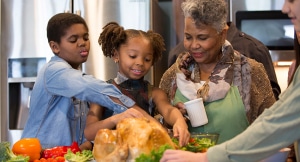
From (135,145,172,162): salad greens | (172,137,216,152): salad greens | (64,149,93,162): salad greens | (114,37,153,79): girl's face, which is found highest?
(114,37,153,79): girl's face

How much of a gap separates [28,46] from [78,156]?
219 centimetres

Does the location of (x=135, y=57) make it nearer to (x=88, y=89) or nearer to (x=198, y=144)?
(x=88, y=89)

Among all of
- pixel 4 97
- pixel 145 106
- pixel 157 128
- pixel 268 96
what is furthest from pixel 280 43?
pixel 157 128

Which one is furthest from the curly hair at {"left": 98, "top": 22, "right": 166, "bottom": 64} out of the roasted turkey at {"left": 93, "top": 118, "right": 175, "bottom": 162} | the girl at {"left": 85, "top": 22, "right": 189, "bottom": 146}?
the roasted turkey at {"left": 93, "top": 118, "right": 175, "bottom": 162}

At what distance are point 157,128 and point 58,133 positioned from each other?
72cm

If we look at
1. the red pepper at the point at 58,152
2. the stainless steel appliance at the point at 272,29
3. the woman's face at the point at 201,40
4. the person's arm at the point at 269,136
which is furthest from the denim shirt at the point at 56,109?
the stainless steel appliance at the point at 272,29

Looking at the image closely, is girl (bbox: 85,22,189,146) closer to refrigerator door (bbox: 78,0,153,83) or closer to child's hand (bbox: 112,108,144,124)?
child's hand (bbox: 112,108,144,124)

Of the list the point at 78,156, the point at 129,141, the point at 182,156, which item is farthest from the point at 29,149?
the point at 182,156

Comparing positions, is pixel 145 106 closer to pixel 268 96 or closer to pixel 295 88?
pixel 268 96

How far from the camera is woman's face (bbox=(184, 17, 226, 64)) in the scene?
6.70 ft

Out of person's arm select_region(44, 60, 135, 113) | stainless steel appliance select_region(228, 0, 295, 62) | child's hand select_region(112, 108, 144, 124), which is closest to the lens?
child's hand select_region(112, 108, 144, 124)

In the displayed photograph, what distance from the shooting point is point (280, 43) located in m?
3.43

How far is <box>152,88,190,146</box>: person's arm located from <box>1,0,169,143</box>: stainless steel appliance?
153cm

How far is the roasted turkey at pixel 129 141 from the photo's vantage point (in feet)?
4.53
